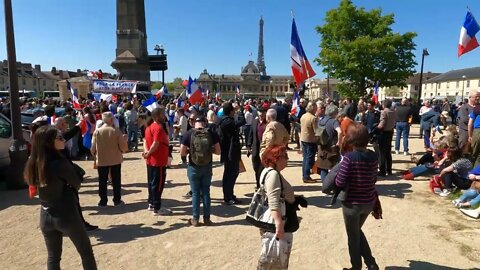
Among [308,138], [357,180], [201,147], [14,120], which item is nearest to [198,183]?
[201,147]

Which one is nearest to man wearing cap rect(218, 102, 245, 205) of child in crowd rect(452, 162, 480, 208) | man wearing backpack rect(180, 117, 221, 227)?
man wearing backpack rect(180, 117, 221, 227)

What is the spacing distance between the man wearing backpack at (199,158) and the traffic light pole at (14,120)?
14.5 ft

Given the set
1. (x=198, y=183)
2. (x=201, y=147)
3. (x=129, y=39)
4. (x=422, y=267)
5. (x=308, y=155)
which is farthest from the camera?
Answer: (x=129, y=39)

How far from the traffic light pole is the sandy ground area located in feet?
1.39

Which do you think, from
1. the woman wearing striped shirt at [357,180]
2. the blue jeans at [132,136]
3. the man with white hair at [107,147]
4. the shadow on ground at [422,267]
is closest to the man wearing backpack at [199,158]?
the man with white hair at [107,147]

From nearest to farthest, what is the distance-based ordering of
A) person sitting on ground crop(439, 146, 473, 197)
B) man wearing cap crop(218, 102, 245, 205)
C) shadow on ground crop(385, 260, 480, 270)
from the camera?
shadow on ground crop(385, 260, 480, 270), man wearing cap crop(218, 102, 245, 205), person sitting on ground crop(439, 146, 473, 197)

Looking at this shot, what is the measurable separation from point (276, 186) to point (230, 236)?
2.58 metres

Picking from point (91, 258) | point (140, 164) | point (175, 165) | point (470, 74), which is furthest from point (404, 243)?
point (470, 74)

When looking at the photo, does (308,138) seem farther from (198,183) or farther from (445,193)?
(198,183)

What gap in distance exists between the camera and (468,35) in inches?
403

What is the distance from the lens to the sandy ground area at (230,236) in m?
4.50

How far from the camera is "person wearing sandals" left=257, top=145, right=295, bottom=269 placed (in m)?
2.97

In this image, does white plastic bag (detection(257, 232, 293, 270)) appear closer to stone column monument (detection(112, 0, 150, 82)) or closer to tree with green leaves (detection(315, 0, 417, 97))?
stone column monument (detection(112, 0, 150, 82))

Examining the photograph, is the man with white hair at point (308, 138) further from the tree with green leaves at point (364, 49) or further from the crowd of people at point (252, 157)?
the tree with green leaves at point (364, 49)
